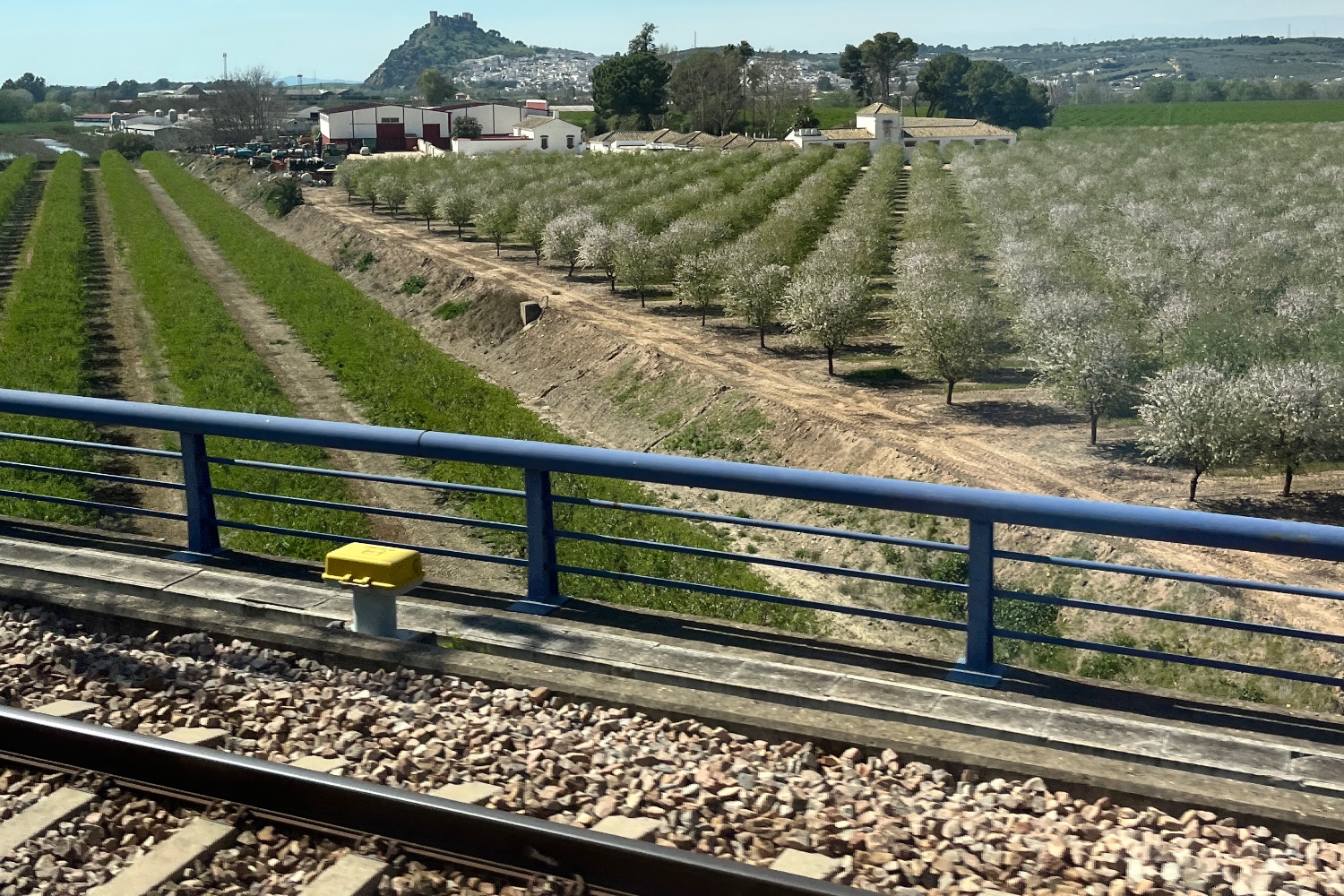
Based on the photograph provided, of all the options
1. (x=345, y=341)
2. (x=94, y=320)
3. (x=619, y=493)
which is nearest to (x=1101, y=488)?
(x=619, y=493)

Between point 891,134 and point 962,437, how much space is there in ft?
303

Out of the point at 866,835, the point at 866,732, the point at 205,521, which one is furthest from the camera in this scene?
the point at 205,521

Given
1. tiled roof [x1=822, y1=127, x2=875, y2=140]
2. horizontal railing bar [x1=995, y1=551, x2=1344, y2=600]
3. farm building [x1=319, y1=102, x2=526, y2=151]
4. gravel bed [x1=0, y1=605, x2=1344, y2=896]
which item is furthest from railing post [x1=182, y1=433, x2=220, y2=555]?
farm building [x1=319, y1=102, x2=526, y2=151]

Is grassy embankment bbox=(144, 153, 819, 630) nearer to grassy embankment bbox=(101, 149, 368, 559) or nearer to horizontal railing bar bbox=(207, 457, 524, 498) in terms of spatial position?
grassy embankment bbox=(101, 149, 368, 559)

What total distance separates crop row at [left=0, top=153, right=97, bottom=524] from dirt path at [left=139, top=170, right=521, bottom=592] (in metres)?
3.47

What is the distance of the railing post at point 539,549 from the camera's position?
6.55 m

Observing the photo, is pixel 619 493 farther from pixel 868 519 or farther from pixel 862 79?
pixel 862 79

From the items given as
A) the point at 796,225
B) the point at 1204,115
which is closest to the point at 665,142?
the point at 1204,115

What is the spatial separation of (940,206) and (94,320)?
24.7m

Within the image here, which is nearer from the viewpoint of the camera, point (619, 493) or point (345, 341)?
point (619, 493)

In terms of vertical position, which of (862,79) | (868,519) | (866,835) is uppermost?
(862,79)

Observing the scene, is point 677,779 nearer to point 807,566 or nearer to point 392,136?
point 807,566

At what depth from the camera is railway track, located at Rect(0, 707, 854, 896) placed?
4.38m

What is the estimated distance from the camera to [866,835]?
4.73 metres
